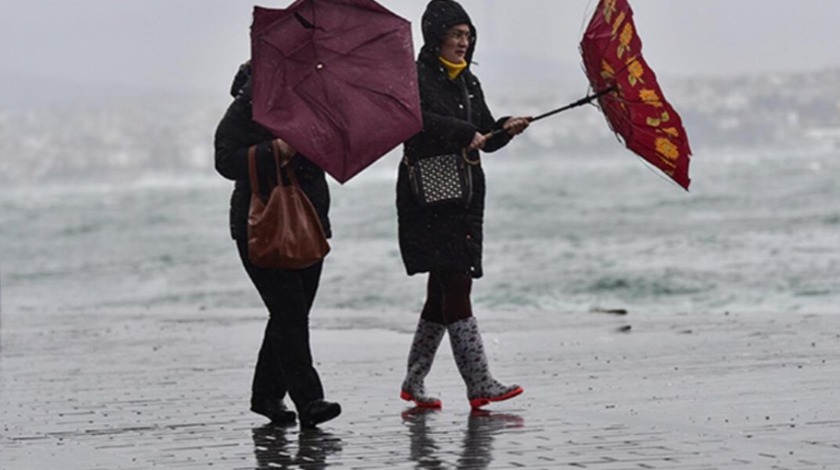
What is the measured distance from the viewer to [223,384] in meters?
10.2

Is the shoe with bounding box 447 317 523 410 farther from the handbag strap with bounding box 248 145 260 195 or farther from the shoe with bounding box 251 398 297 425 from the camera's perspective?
the handbag strap with bounding box 248 145 260 195

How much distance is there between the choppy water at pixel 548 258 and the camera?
885 inches

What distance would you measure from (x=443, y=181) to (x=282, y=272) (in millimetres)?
798

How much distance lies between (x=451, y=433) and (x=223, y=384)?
2914 mm

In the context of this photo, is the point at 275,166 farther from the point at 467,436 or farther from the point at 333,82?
the point at 467,436

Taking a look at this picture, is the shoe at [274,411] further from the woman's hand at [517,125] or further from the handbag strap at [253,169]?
the woman's hand at [517,125]

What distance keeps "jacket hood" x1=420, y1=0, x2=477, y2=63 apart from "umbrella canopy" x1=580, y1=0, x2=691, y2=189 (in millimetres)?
529

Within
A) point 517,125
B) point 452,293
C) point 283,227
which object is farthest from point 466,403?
point 283,227

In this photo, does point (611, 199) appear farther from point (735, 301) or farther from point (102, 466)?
point (102, 466)

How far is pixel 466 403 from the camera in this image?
875 cm

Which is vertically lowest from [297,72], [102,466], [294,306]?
[102,466]

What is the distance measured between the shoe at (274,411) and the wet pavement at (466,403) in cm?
5

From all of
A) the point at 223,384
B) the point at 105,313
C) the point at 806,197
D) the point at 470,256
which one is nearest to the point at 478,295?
the point at 105,313

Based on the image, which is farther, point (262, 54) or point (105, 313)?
point (105, 313)
